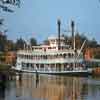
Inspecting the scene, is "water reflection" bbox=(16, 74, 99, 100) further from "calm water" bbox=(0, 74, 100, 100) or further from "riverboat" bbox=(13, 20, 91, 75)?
"riverboat" bbox=(13, 20, 91, 75)

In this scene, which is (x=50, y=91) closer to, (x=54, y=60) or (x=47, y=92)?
(x=47, y=92)

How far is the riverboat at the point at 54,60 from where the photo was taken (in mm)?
101500

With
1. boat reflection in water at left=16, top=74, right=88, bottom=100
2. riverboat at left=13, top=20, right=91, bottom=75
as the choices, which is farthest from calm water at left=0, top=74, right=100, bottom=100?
riverboat at left=13, top=20, right=91, bottom=75

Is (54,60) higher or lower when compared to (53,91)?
higher

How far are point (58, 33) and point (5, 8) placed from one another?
81.5 m

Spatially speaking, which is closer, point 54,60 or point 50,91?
point 50,91

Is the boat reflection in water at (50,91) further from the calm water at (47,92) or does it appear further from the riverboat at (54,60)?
the riverboat at (54,60)

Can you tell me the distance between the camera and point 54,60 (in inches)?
4060

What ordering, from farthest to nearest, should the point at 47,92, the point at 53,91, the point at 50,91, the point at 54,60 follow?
the point at 54,60, the point at 53,91, the point at 50,91, the point at 47,92

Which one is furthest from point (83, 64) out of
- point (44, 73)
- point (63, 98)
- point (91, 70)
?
point (63, 98)

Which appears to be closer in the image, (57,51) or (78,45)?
(57,51)

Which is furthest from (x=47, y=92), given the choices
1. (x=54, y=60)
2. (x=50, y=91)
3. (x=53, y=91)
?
(x=54, y=60)

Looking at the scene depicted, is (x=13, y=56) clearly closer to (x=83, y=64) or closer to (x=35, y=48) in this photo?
(x=35, y=48)

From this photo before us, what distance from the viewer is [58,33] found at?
110812 millimetres
